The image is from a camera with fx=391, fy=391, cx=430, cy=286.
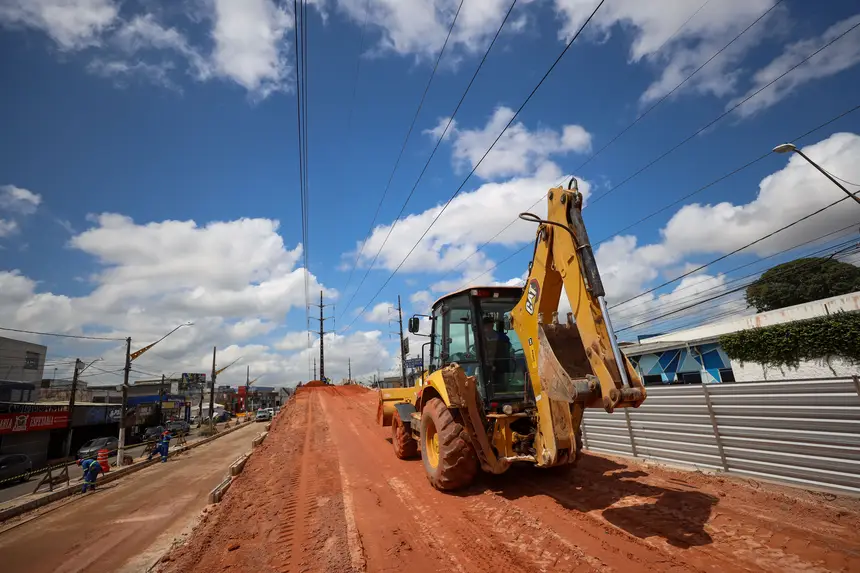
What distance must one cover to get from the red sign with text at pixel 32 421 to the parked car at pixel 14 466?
8.23ft

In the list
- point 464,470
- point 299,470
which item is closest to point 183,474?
point 299,470

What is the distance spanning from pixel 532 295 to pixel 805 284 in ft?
147

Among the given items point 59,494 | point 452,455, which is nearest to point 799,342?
point 452,455

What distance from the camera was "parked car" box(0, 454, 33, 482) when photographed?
20.6 metres

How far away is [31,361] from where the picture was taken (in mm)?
39312

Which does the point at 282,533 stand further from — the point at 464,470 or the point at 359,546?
the point at 464,470

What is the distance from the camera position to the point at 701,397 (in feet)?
21.1

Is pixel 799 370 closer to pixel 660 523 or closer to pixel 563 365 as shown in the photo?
pixel 660 523

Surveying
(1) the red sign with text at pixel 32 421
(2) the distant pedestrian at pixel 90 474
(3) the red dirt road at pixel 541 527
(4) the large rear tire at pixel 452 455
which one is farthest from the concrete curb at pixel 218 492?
(1) the red sign with text at pixel 32 421

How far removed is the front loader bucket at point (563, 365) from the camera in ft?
13.6

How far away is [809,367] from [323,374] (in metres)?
61.0

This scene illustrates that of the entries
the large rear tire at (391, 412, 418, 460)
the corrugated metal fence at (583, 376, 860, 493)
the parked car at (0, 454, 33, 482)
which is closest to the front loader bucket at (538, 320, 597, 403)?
Result: the corrugated metal fence at (583, 376, 860, 493)

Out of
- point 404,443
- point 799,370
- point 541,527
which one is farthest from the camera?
point 799,370

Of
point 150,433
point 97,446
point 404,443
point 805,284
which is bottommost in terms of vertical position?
point 150,433
